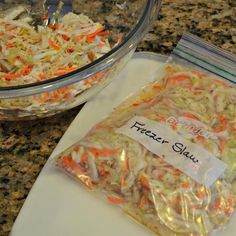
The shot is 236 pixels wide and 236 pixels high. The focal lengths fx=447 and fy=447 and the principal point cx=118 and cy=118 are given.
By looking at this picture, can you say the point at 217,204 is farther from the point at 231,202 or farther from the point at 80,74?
the point at 80,74

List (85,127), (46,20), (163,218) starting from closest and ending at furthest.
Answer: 1. (163,218)
2. (85,127)
3. (46,20)

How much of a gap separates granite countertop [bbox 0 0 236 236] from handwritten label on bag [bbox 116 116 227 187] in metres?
0.18

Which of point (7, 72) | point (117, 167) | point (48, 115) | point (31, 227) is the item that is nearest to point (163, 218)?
point (117, 167)

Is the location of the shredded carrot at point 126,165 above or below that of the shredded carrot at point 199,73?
below

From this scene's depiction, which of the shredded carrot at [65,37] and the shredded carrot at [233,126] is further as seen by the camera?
the shredded carrot at [65,37]

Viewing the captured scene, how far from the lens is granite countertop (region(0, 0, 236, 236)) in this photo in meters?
0.82

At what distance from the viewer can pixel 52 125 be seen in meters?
0.93

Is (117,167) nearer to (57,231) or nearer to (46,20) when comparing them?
(57,231)

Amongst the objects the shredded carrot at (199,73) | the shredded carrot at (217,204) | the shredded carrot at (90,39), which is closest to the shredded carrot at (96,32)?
the shredded carrot at (90,39)

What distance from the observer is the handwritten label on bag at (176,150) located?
75cm

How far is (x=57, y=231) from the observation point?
73cm

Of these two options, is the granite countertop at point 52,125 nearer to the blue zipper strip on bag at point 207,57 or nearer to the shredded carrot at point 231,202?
the blue zipper strip on bag at point 207,57

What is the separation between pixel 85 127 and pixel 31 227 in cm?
24

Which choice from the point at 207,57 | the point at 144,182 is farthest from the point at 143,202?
the point at 207,57
